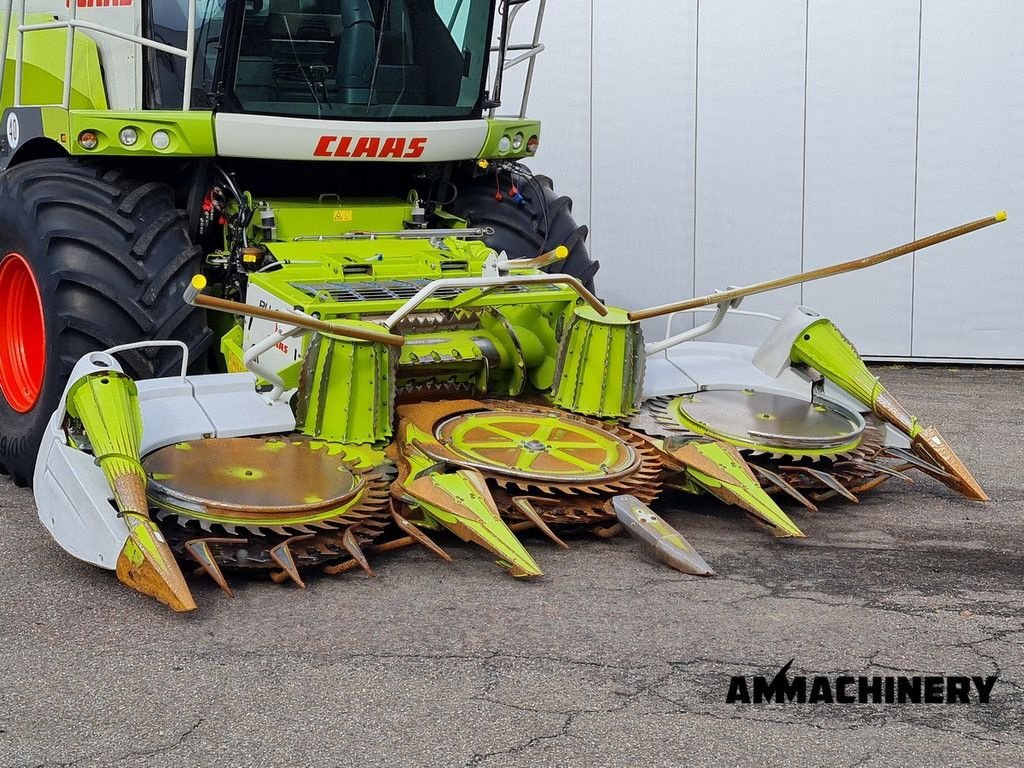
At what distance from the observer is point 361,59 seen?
6.20m

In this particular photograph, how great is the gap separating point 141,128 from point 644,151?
4070 millimetres

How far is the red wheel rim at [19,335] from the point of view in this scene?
601cm

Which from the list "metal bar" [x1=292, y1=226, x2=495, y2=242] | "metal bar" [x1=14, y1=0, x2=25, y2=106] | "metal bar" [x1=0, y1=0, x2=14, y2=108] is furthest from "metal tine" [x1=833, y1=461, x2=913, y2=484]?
"metal bar" [x1=0, y1=0, x2=14, y2=108]

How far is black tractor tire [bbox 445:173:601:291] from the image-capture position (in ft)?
22.4

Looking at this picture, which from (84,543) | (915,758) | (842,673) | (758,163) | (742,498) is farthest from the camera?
(758,163)

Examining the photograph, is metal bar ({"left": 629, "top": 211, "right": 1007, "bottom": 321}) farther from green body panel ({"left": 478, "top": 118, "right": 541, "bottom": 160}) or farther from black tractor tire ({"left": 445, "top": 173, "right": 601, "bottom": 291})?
green body panel ({"left": 478, "top": 118, "right": 541, "bottom": 160})

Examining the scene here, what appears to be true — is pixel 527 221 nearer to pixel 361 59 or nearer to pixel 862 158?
pixel 361 59

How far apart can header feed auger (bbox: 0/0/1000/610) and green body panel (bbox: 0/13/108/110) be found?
16 millimetres

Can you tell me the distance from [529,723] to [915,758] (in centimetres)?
97

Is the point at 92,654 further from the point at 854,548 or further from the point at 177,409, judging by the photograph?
the point at 854,548

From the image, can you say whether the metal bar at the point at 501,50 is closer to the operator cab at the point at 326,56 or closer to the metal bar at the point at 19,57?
the operator cab at the point at 326,56

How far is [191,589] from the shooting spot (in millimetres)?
4465

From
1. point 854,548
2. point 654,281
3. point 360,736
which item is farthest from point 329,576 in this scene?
point 654,281

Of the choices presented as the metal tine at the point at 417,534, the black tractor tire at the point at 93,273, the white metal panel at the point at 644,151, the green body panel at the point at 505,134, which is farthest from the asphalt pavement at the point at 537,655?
the white metal panel at the point at 644,151
